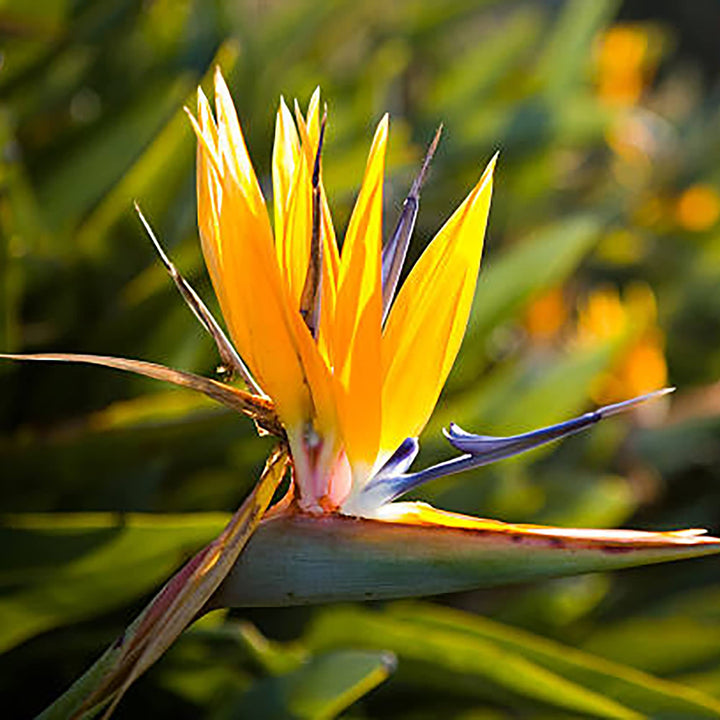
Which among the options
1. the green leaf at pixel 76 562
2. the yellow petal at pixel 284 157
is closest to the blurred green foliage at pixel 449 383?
the green leaf at pixel 76 562

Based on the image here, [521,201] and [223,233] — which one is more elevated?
[521,201]

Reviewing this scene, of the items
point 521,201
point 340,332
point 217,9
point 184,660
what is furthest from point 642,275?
point 340,332

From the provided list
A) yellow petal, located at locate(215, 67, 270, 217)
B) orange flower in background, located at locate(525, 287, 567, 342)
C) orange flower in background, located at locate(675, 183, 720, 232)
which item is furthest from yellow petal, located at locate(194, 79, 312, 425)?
orange flower in background, located at locate(675, 183, 720, 232)

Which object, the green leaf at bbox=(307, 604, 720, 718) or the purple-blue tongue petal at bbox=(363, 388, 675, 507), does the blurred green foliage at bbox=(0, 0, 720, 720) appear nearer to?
the green leaf at bbox=(307, 604, 720, 718)

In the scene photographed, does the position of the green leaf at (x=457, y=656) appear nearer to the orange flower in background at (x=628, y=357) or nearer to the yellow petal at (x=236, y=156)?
the yellow petal at (x=236, y=156)

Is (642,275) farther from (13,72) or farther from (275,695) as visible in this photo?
(275,695)

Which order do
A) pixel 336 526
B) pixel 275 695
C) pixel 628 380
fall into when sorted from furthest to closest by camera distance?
pixel 628 380 < pixel 275 695 < pixel 336 526

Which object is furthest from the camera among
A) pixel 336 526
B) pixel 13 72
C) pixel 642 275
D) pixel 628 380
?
pixel 642 275
